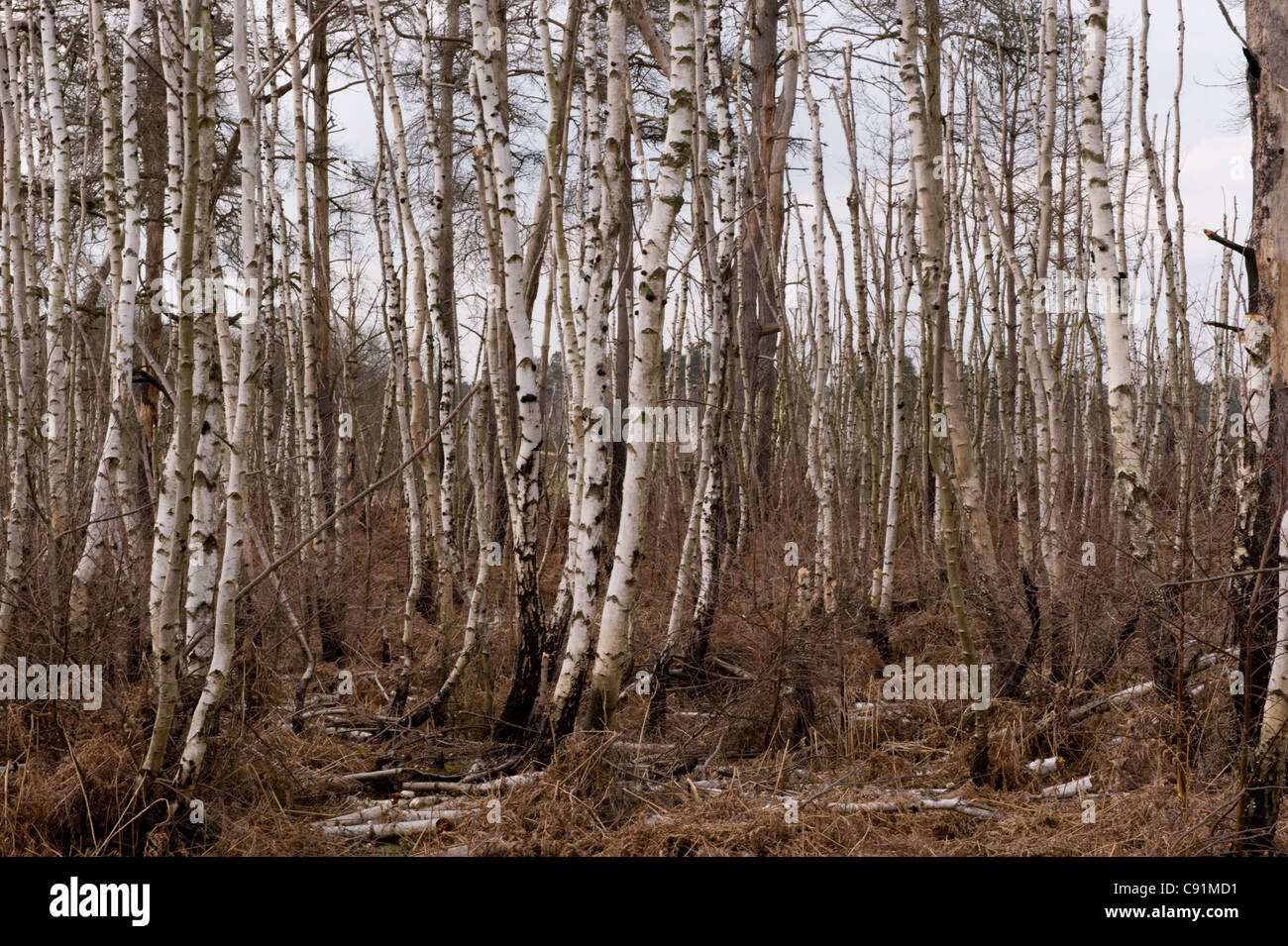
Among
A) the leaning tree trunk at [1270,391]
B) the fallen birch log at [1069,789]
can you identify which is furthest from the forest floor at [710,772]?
the leaning tree trunk at [1270,391]

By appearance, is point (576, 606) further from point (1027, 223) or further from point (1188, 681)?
point (1027, 223)

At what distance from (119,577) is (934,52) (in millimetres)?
4596

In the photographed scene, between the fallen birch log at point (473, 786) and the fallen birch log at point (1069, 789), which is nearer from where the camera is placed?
the fallen birch log at point (473, 786)

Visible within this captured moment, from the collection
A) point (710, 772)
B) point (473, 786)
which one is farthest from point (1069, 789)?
point (473, 786)

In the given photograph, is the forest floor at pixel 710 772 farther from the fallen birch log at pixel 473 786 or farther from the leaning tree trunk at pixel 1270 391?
the leaning tree trunk at pixel 1270 391

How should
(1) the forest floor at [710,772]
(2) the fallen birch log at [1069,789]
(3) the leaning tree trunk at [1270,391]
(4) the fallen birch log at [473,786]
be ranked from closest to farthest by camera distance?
(3) the leaning tree trunk at [1270,391]
(1) the forest floor at [710,772]
(4) the fallen birch log at [473,786]
(2) the fallen birch log at [1069,789]

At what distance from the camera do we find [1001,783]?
438 centimetres

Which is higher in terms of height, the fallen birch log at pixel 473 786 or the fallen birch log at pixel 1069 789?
the fallen birch log at pixel 473 786

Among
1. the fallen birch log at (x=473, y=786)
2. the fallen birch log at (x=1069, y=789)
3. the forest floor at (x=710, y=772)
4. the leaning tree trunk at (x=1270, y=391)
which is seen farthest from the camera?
the fallen birch log at (x=1069, y=789)

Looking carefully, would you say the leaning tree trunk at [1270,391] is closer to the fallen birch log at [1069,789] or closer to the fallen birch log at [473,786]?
the fallen birch log at [1069,789]

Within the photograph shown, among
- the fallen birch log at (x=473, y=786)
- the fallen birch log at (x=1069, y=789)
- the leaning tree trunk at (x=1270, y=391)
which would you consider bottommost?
the fallen birch log at (x=1069, y=789)

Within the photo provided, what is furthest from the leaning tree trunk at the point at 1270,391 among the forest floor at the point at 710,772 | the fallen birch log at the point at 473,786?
the fallen birch log at the point at 473,786

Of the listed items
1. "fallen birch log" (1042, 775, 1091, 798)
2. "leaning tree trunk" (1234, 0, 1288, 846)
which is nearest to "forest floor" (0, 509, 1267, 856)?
"fallen birch log" (1042, 775, 1091, 798)

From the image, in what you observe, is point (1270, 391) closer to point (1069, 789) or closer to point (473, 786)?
point (1069, 789)
